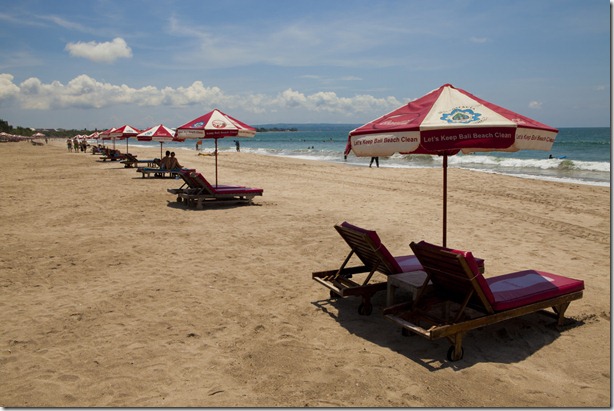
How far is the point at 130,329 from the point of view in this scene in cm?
471

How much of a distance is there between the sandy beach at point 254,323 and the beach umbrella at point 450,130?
1.92 meters

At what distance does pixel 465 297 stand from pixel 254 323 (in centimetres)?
217

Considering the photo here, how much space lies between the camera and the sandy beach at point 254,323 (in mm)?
3658

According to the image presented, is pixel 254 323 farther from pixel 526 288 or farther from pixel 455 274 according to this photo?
pixel 526 288

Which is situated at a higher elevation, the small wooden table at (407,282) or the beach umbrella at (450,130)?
the beach umbrella at (450,130)

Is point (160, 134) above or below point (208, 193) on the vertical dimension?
above

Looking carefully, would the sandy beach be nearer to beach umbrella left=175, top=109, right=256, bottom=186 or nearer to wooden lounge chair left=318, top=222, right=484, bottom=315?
wooden lounge chair left=318, top=222, right=484, bottom=315


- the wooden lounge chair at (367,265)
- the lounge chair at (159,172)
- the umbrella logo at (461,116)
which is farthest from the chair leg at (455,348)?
the lounge chair at (159,172)

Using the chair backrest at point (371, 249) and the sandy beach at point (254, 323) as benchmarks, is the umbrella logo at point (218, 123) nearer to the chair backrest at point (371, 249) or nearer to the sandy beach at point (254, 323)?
the sandy beach at point (254, 323)

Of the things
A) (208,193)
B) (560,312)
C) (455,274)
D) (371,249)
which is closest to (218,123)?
(208,193)

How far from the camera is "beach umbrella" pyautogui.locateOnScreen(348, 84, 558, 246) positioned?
161 inches

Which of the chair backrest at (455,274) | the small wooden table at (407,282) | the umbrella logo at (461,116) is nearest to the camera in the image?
the chair backrest at (455,274)

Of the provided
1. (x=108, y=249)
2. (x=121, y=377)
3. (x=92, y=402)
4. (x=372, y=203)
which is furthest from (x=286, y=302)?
(x=372, y=203)

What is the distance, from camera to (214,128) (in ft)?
39.0
